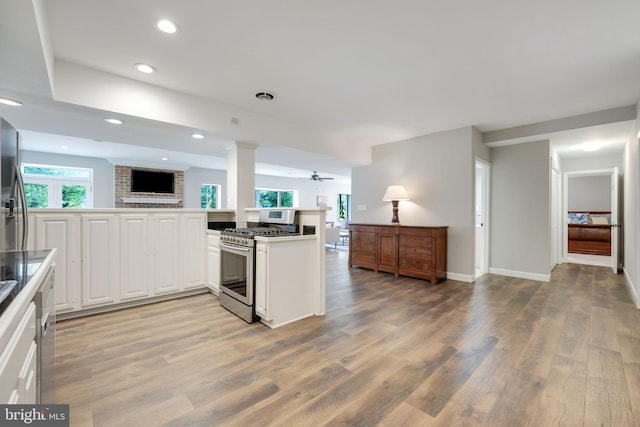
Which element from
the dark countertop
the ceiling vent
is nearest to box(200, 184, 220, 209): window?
the ceiling vent

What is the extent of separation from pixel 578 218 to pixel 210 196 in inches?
434

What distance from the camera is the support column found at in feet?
13.3

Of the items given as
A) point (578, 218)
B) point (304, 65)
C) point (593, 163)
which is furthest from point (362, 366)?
point (578, 218)

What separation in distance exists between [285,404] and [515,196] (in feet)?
16.0

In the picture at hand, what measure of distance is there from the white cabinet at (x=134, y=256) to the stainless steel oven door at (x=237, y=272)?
2.83ft

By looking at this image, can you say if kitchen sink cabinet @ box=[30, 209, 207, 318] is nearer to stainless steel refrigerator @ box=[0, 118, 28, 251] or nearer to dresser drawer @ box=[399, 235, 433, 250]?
stainless steel refrigerator @ box=[0, 118, 28, 251]

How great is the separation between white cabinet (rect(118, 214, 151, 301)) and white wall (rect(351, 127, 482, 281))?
3.98m

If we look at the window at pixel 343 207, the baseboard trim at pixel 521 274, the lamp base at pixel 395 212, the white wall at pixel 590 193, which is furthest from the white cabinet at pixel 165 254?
the white wall at pixel 590 193

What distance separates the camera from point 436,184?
15.7ft

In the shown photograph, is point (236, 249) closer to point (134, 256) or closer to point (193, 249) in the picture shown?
point (193, 249)

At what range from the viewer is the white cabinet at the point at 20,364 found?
0.74 meters

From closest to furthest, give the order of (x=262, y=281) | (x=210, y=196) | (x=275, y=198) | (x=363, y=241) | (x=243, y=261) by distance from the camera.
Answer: (x=262, y=281) < (x=243, y=261) < (x=363, y=241) < (x=210, y=196) < (x=275, y=198)

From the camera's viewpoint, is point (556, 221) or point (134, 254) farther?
point (556, 221)

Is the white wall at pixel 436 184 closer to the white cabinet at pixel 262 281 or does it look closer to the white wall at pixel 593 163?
the white cabinet at pixel 262 281
